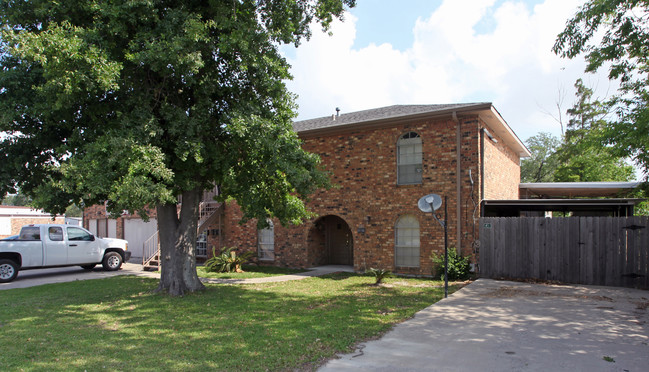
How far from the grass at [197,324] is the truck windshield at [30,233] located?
2.90 metres

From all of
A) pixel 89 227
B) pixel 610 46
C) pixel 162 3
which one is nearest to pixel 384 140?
pixel 610 46

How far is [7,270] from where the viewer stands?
13.0 m

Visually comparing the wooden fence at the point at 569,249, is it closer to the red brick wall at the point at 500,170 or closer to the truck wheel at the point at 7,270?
the red brick wall at the point at 500,170

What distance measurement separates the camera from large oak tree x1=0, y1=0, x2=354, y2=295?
24.9ft

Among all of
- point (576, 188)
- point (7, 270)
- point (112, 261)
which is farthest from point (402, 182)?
point (7, 270)

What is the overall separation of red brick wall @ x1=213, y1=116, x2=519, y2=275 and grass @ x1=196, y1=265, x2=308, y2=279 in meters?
0.70

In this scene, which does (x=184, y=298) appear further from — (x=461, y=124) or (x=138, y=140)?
(x=461, y=124)

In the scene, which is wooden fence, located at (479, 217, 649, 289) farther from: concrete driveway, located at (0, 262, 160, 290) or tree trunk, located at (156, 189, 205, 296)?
concrete driveway, located at (0, 262, 160, 290)

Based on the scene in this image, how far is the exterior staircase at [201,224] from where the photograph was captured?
53.7 feet

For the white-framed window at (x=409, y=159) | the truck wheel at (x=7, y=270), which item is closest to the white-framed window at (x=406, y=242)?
the white-framed window at (x=409, y=159)

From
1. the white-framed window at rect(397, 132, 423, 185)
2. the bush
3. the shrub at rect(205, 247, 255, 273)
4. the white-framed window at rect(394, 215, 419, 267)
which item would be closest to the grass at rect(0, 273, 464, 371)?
the bush

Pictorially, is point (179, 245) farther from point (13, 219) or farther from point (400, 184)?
point (13, 219)

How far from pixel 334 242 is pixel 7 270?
37.2ft

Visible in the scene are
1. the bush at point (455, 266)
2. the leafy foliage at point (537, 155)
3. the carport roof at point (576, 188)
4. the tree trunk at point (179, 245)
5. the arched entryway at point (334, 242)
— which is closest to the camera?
the tree trunk at point (179, 245)
